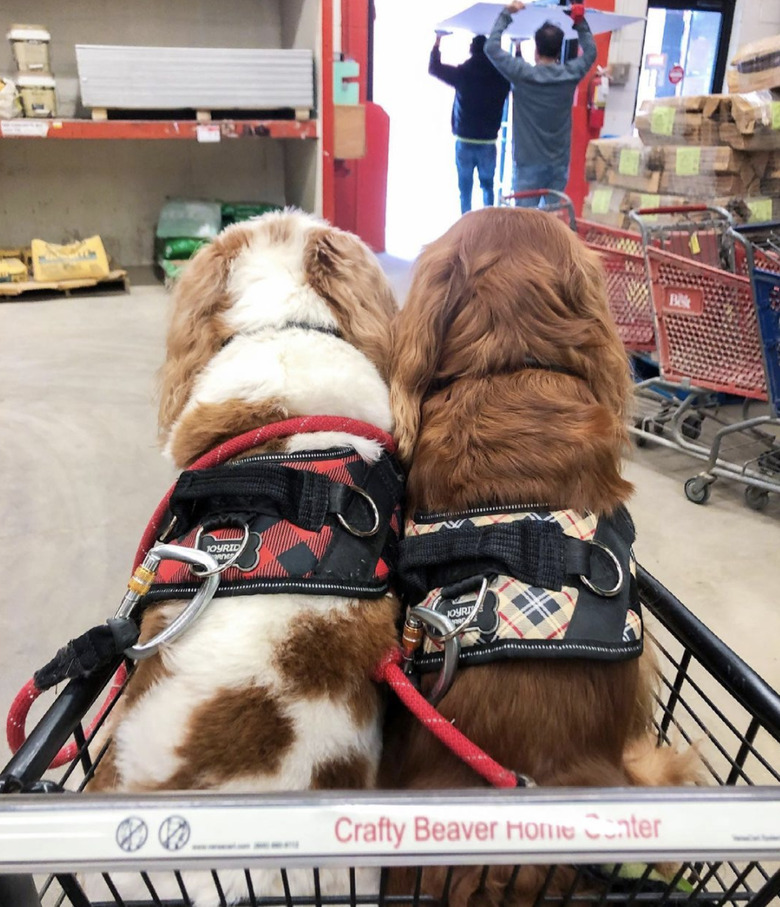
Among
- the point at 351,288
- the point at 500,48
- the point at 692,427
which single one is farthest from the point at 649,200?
the point at 351,288

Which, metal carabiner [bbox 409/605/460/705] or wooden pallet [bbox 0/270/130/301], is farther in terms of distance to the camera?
wooden pallet [bbox 0/270/130/301]

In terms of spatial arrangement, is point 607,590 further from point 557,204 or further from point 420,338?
point 557,204

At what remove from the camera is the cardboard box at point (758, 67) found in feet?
11.9

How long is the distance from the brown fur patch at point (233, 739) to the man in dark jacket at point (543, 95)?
14.4 ft

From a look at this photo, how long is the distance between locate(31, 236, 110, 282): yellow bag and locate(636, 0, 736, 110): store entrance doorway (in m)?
5.81

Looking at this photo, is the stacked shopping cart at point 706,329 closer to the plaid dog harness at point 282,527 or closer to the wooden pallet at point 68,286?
the plaid dog harness at point 282,527

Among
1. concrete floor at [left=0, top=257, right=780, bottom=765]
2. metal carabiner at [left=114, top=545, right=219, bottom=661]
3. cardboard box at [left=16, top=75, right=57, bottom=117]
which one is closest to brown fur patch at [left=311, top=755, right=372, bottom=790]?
metal carabiner at [left=114, top=545, right=219, bottom=661]

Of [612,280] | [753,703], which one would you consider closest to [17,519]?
[753,703]

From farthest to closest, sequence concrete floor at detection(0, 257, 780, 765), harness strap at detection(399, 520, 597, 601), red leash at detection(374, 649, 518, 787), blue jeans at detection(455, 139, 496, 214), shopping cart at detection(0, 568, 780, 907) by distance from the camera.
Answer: blue jeans at detection(455, 139, 496, 214) < concrete floor at detection(0, 257, 780, 765) < harness strap at detection(399, 520, 597, 601) < red leash at detection(374, 649, 518, 787) < shopping cart at detection(0, 568, 780, 907)

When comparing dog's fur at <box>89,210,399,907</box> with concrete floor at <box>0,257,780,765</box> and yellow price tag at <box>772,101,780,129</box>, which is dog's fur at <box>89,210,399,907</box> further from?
yellow price tag at <box>772,101,780,129</box>

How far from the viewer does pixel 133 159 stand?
4.93 metres

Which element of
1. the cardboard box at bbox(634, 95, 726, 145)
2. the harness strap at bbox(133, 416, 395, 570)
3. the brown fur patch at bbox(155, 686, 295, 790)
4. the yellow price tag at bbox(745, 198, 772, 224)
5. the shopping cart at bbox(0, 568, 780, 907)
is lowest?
the brown fur patch at bbox(155, 686, 295, 790)

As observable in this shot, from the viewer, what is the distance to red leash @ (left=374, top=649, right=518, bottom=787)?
0.83 metres

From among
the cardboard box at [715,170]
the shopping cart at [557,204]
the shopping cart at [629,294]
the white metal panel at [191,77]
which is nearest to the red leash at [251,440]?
the shopping cart at [557,204]
